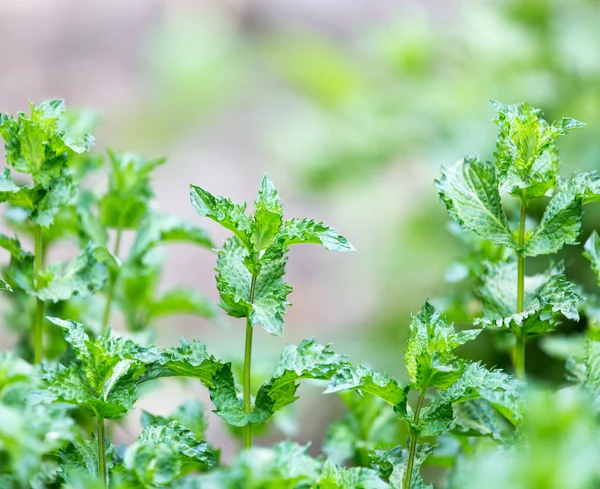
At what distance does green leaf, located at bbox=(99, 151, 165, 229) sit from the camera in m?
1.04

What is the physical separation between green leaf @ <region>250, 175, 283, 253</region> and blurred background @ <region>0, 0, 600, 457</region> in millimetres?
392

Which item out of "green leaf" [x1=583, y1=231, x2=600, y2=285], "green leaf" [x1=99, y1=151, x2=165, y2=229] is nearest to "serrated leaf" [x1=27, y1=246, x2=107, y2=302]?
"green leaf" [x1=99, y1=151, x2=165, y2=229]

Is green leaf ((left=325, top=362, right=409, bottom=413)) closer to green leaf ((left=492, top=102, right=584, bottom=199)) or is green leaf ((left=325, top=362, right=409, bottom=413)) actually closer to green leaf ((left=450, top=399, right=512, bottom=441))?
green leaf ((left=450, top=399, right=512, bottom=441))

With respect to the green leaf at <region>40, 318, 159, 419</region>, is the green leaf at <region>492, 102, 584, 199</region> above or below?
above

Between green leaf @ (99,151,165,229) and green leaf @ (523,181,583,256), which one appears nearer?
green leaf @ (523,181,583,256)

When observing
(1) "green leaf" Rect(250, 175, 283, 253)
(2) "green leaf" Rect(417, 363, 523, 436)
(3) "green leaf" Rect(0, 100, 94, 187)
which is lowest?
(2) "green leaf" Rect(417, 363, 523, 436)

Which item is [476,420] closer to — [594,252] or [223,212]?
[594,252]

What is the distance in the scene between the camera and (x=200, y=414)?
0.93m

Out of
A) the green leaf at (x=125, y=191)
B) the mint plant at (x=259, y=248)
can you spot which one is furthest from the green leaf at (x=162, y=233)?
the mint plant at (x=259, y=248)

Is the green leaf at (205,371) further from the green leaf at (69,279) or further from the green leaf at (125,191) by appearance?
the green leaf at (125,191)

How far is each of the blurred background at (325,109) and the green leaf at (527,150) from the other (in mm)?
182

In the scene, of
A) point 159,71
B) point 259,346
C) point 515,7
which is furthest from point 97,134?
point 515,7

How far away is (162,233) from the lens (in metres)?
1.08

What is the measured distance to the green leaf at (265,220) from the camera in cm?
76
